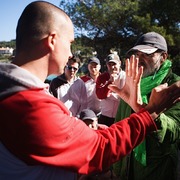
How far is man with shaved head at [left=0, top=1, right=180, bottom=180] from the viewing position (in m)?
1.03

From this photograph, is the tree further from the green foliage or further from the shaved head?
the shaved head

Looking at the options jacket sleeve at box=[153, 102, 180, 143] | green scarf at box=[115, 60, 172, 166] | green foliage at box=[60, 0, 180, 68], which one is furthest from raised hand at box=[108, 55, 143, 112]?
green foliage at box=[60, 0, 180, 68]

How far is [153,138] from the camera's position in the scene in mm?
1965

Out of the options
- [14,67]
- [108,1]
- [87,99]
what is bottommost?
[87,99]

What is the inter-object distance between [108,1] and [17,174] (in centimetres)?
2575

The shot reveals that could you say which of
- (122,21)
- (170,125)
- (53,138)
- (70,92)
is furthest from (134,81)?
(122,21)

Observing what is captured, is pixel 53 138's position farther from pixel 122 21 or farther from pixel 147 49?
pixel 122 21

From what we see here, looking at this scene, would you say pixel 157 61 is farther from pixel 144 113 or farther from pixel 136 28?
pixel 136 28

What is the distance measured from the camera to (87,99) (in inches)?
180

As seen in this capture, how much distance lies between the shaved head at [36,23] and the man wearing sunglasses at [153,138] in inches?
40.8

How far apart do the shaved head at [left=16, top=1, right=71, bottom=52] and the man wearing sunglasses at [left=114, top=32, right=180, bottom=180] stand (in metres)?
1.04

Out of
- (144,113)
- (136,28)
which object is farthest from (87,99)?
(136,28)

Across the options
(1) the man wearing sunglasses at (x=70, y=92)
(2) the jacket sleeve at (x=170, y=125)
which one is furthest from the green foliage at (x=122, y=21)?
(2) the jacket sleeve at (x=170, y=125)

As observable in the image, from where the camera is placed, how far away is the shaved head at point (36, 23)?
1229 mm
